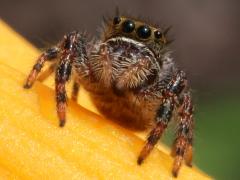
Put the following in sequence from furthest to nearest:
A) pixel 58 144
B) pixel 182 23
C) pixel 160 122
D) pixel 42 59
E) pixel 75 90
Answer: pixel 182 23
pixel 75 90
pixel 42 59
pixel 160 122
pixel 58 144

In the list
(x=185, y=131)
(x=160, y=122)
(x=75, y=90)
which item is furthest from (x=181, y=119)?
(x=75, y=90)

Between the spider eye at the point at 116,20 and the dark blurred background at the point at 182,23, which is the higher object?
the spider eye at the point at 116,20

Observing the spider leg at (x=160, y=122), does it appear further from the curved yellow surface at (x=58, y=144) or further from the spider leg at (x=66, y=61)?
the spider leg at (x=66, y=61)

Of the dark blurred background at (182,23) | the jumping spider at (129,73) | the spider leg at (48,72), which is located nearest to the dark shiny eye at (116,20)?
the jumping spider at (129,73)

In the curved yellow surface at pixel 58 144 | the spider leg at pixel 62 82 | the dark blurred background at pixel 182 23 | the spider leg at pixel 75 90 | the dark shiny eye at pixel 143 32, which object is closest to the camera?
the curved yellow surface at pixel 58 144

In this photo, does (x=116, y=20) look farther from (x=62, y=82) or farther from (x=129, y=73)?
(x=62, y=82)

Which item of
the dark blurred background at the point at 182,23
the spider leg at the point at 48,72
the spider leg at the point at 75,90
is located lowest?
the dark blurred background at the point at 182,23
